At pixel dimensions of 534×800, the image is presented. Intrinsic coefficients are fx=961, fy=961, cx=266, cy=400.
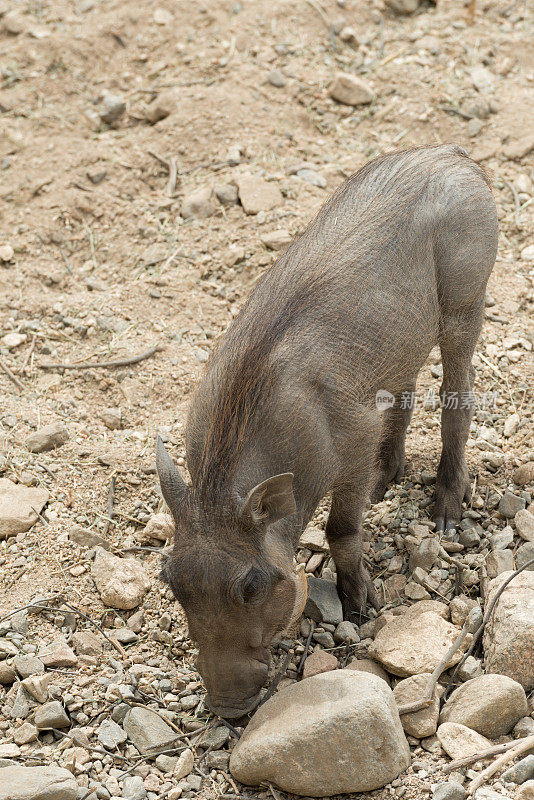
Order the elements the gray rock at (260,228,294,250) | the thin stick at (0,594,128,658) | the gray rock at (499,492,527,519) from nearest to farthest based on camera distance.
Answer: the thin stick at (0,594,128,658) < the gray rock at (499,492,527,519) < the gray rock at (260,228,294,250)

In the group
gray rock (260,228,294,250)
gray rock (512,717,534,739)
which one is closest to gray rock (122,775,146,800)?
gray rock (512,717,534,739)

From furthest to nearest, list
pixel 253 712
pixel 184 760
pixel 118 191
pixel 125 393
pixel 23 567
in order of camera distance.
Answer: pixel 118 191
pixel 125 393
pixel 23 567
pixel 253 712
pixel 184 760

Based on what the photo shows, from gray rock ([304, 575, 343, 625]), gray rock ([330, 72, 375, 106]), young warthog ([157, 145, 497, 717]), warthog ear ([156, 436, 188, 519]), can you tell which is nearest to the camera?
young warthog ([157, 145, 497, 717])

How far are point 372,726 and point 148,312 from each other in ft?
12.6

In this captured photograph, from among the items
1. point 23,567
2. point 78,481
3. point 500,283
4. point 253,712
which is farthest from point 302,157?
point 253,712

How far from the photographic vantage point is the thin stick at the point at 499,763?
12.0 feet

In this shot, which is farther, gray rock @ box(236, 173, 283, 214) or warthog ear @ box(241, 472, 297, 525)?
gray rock @ box(236, 173, 283, 214)

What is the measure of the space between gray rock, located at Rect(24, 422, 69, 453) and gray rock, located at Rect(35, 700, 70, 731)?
1.82m

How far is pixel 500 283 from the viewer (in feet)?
22.7

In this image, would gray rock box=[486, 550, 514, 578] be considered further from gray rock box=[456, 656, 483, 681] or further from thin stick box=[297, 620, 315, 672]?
thin stick box=[297, 620, 315, 672]

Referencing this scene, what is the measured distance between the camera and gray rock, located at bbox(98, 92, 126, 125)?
856cm

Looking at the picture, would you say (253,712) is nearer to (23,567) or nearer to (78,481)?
(23,567)

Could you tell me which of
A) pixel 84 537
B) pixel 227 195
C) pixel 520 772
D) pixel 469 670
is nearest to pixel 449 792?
pixel 520 772

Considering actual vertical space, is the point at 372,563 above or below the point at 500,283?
below
